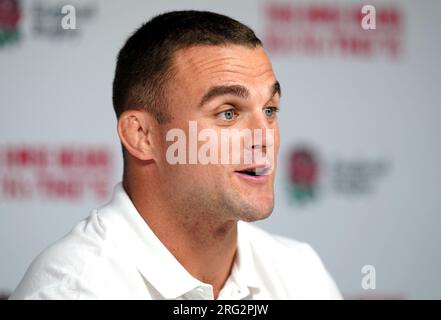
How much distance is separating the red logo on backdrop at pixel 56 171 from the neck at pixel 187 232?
321mm

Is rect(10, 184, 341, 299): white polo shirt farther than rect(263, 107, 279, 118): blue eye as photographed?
No

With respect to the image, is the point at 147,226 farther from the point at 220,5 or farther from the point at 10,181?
the point at 220,5

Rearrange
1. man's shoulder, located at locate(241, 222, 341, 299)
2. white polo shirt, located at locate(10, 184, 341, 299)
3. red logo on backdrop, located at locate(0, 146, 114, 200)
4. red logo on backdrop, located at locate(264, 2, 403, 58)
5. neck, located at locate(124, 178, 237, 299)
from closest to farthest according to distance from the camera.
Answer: white polo shirt, located at locate(10, 184, 341, 299)
neck, located at locate(124, 178, 237, 299)
man's shoulder, located at locate(241, 222, 341, 299)
red logo on backdrop, located at locate(0, 146, 114, 200)
red logo on backdrop, located at locate(264, 2, 403, 58)

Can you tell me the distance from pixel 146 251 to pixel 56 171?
0.48 metres

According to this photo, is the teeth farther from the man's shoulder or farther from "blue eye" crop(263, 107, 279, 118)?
the man's shoulder

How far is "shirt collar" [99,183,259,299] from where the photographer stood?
1.33 metres

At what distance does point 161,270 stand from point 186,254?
0.08 meters

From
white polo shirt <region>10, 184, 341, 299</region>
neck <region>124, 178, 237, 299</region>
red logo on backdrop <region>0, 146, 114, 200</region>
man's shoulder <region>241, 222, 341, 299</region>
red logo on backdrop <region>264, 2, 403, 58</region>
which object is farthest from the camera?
red logo on backdrop <region>264, 2, 403, 58</region>

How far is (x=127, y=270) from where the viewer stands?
51.7 inches

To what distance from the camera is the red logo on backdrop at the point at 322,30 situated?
1.80 meters

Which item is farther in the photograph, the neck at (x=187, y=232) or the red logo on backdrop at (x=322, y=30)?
the red logo on backdrop at (x=322, y=30)

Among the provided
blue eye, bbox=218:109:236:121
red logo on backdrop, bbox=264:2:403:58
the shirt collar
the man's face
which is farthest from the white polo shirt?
red logo on backdrop, bbox=264:2:403:58

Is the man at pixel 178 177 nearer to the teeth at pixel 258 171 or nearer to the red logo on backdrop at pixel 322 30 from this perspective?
the teeth at pixel 258 171

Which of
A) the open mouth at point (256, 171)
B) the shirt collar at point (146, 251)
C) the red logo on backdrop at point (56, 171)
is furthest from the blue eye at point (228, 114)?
the red logo on backdrop at point (56, 171)
